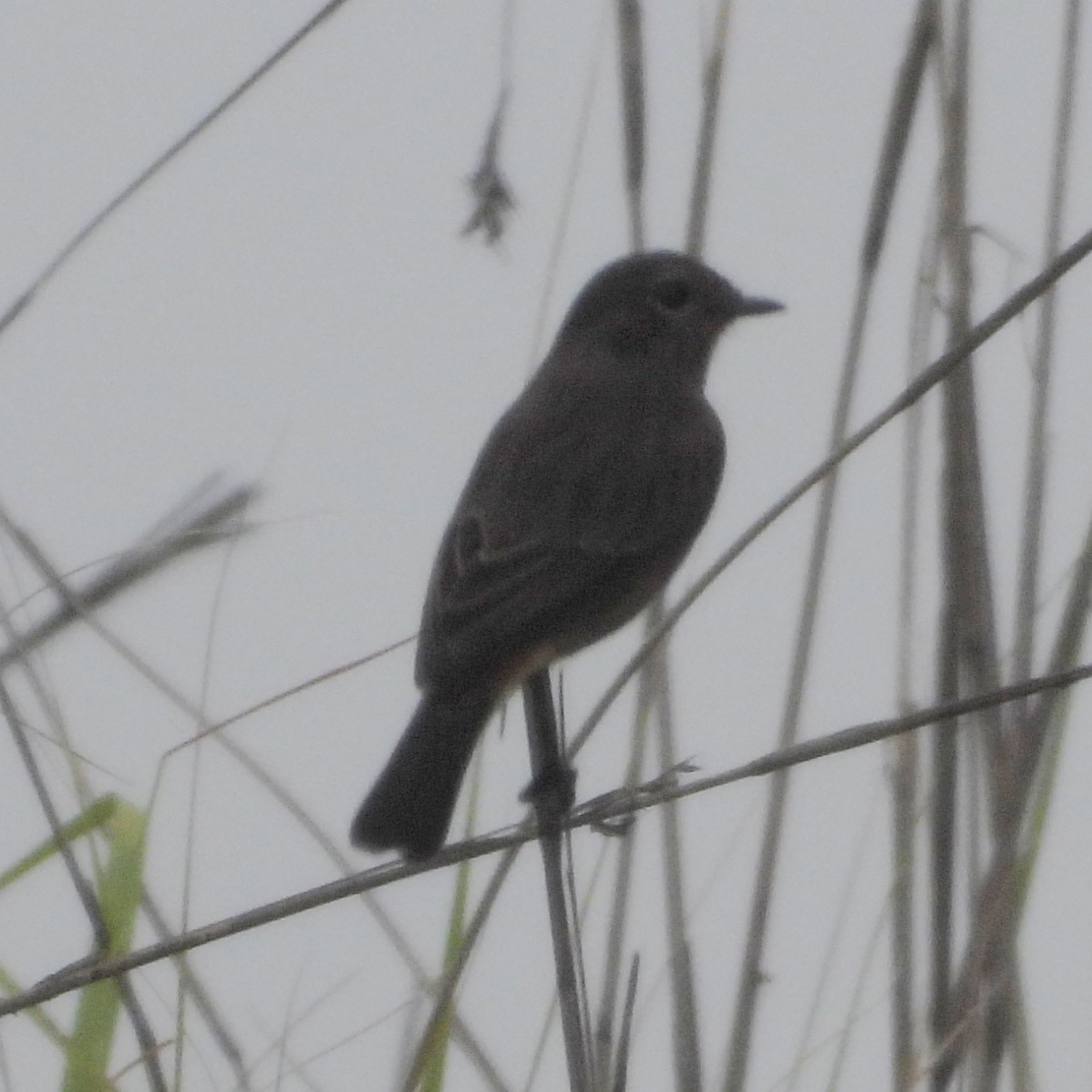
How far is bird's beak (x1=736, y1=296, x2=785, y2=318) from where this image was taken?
329 cm

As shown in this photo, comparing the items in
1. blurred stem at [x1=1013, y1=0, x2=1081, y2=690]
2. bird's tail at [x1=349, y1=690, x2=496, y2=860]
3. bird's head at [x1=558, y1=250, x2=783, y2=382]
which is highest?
bird's head at [x1=558, y1=250, x2=783, y2=382]

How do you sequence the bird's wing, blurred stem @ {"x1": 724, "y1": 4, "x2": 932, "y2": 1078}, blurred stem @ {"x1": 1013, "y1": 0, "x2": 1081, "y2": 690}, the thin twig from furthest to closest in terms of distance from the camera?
1. the bird's wing
2. blurred stem @ {"x1": 1013, "y1": 0, "x2": 1081, "y2": 690}
3. blurred stem @ {"x1": 724, "y1": 4, "x2": 932, "y2": 1078}
4. the thin twig

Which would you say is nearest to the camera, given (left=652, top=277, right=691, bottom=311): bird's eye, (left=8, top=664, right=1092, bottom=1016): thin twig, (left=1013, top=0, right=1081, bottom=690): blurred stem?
(left=8, top=664, right=1092, bottom=1016): thin twig

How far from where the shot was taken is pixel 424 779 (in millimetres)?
2316

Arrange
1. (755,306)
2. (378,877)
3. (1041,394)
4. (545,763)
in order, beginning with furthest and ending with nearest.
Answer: (755,306)
(1041,394)
(545,763)
(378,877)

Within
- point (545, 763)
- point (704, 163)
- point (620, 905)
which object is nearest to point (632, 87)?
point (704, 163)

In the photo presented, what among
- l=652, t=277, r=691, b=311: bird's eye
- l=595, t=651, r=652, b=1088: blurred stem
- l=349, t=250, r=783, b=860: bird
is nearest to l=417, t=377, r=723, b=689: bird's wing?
l=349, t=250, r=783, b=860: bird

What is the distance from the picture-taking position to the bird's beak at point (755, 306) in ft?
10.8

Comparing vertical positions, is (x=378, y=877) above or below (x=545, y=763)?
below

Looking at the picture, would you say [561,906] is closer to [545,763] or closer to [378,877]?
[378,877]

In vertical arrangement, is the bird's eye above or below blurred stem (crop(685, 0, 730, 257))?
above

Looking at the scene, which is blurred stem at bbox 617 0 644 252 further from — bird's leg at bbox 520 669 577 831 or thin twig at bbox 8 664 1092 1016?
thin twig at bbox 8 664 1092 1016

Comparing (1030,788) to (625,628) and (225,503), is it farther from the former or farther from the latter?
(225,503)

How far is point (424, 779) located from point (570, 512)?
563 millimetres
